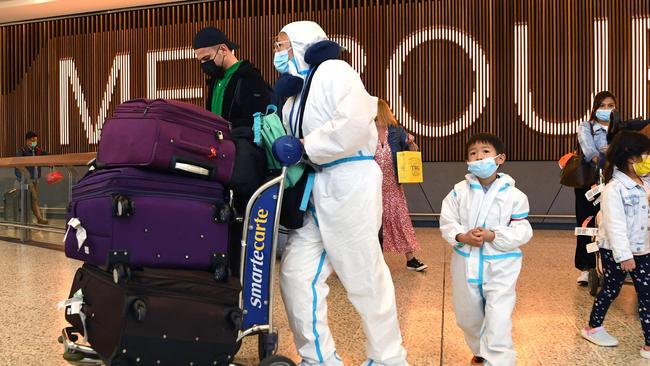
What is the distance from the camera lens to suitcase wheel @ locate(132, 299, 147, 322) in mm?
1752

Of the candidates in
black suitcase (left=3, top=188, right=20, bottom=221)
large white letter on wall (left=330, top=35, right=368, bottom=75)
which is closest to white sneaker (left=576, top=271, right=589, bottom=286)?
large white letter on wall (left=330, top=35, right=368, bottom=75)

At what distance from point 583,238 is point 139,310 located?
3335 millimetres

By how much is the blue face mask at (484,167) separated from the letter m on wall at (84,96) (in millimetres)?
8448

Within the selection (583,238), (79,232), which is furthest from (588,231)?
(79,232)

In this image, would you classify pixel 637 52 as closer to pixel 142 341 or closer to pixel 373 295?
pixel 373 295

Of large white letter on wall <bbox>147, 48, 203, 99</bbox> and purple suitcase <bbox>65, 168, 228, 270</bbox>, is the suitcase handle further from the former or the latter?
large white letter on wall <bbox>147, 48, 203, 99</bbox>

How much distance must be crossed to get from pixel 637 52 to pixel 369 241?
7.02 meters

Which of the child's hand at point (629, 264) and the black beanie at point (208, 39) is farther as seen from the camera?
the black beanie at point (208, 39)

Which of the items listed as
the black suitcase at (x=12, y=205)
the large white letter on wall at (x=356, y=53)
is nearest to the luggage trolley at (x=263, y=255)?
the black suitcase at (x=12, y=205)

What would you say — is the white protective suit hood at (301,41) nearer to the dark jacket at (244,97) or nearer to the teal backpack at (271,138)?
the teal backpack at (271,138)

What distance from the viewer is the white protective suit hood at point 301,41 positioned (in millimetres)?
2258

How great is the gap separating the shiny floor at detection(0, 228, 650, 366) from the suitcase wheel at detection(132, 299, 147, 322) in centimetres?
83

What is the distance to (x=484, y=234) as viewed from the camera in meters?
2.31

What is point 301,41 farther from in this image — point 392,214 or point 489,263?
point 392,214
